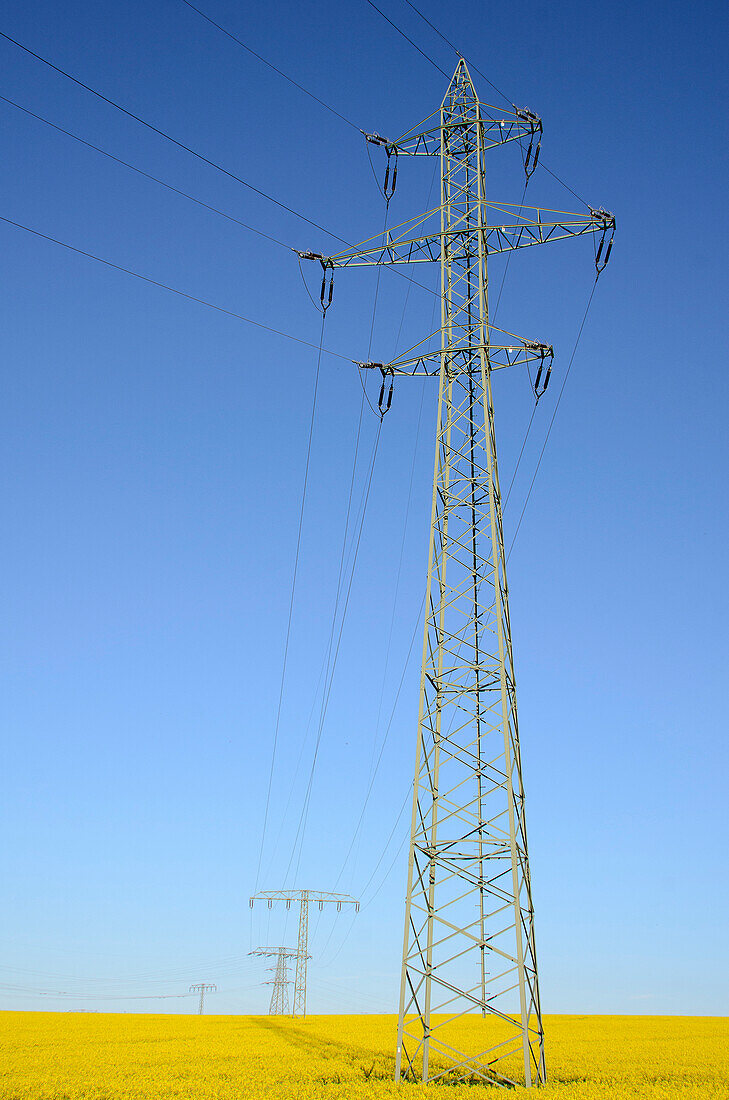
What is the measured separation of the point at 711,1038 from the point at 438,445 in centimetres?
2982

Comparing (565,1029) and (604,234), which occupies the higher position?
(604,234)

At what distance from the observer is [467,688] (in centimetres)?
2317

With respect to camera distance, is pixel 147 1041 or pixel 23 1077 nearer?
pixel 23 1077

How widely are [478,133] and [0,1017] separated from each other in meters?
47.3

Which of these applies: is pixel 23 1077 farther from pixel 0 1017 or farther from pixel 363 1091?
pixel 0 1017

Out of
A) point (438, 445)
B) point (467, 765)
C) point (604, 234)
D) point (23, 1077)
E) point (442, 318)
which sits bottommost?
point (23, 1077)

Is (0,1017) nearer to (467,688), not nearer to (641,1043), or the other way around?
(641,1043)

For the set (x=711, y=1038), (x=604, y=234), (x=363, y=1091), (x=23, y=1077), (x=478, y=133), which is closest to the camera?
(x=363, y=1091)

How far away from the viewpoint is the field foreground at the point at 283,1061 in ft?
66.4

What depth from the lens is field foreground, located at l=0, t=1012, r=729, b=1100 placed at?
2023 centimetres

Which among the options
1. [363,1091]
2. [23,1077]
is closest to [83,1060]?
[23,1077]

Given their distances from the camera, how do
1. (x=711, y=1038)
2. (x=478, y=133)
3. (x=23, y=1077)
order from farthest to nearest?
(x=711, y=1038) < (x=478, y=133) < (x=23, y=1077)

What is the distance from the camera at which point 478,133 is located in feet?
96.9

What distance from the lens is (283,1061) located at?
26.7m
